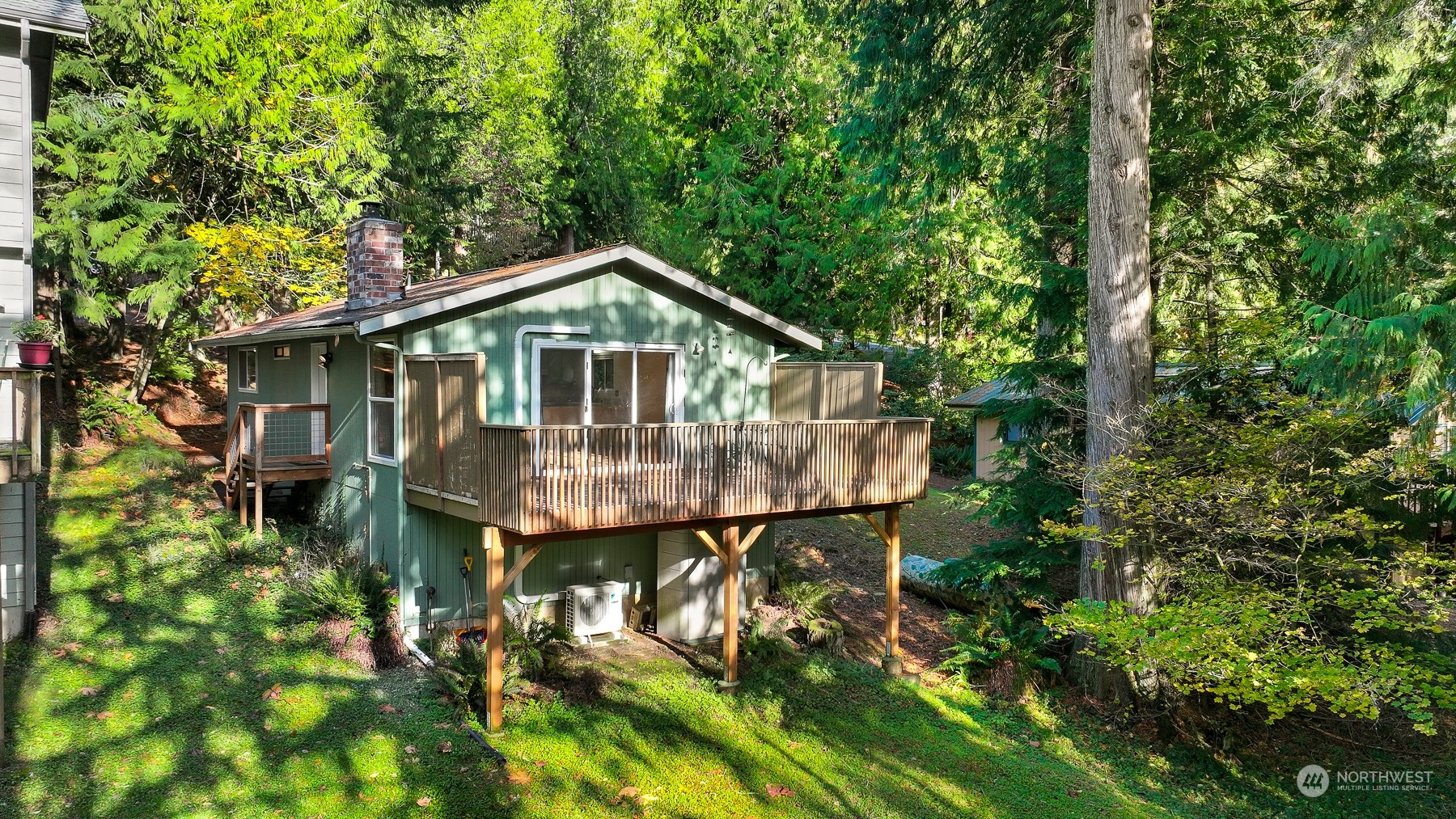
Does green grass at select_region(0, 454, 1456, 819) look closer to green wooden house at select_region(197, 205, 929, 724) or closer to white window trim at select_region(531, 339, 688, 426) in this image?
green wooden house at select_region(197, 205, 929, 724)

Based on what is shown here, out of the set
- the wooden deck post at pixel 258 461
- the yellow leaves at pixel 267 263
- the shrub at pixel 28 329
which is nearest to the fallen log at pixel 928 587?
the wooden deck post at pixel 258 461

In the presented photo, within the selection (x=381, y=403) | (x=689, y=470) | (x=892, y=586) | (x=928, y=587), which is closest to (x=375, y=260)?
(x=381, y=403)

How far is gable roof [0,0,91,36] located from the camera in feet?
29.0

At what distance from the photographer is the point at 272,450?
45.1 ft

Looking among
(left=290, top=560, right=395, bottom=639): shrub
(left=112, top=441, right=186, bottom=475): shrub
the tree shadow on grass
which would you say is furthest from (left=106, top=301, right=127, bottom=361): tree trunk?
(left=290, top=560, right=395, bottom=639): shrub

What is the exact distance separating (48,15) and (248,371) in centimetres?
808

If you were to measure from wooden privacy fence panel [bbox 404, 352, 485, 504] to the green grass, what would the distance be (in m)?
2.22

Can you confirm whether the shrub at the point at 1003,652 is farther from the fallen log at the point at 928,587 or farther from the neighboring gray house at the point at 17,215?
the neighboring gray house at the point at 17,215

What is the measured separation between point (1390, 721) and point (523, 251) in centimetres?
2490

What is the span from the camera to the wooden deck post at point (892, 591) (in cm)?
1191

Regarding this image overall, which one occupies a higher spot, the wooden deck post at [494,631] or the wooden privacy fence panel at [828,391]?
the wooden privacy fence panel at [828,391]

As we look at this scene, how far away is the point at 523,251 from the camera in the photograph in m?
29.0

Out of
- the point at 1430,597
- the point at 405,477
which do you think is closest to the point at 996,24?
the point at 1430,597

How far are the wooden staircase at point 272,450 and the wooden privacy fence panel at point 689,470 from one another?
206 inches
